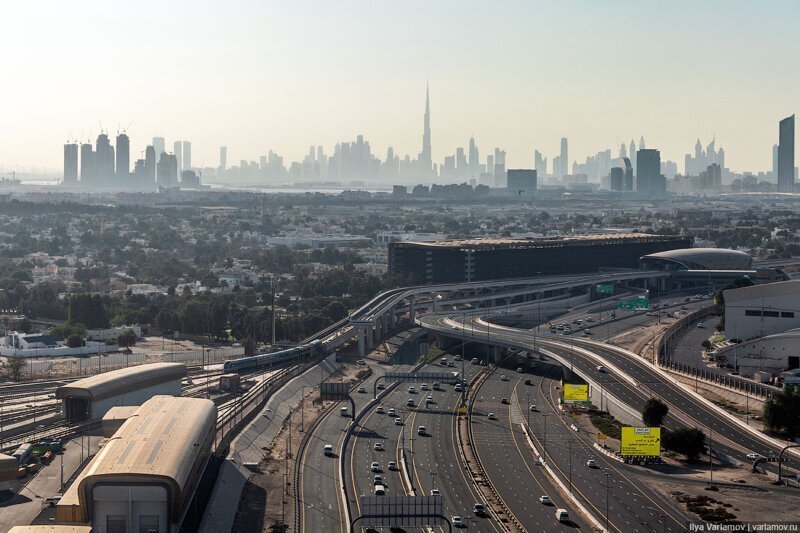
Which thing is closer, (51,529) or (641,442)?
(51,529)

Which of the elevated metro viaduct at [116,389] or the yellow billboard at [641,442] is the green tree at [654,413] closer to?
the yellow billboard at [641,442]

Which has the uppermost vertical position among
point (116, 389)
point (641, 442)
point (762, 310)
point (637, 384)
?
point (762, 310)

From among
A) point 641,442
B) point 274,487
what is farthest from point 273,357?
point 641,442

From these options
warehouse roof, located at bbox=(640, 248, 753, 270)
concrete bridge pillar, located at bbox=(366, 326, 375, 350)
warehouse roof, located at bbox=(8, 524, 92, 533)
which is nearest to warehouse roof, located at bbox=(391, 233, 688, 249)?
warehouse roof, located at bbox=(640, 248, 753, 270)

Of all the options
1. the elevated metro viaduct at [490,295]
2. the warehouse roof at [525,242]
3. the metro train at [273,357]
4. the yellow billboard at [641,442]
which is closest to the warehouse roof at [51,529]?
the yellow billboard at [641,442]

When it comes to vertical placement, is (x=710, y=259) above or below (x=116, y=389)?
above

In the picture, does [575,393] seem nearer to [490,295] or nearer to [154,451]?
[154,451]
